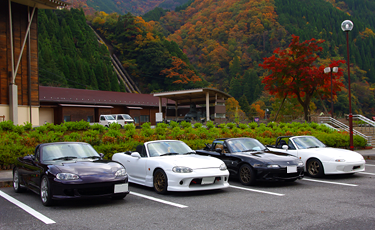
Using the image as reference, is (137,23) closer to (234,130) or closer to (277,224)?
(234,130)

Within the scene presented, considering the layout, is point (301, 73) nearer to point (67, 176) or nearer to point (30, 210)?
point (67, 176)

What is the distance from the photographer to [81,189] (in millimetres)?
6113

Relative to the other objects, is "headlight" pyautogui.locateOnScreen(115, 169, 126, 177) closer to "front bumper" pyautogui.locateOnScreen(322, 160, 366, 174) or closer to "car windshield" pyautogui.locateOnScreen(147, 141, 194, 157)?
"car windshield" pyautogui.locateOnScreen(147, 141, 194, 157)

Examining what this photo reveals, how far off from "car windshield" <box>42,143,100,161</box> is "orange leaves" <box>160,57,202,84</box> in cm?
8447

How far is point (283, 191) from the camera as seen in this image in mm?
7887

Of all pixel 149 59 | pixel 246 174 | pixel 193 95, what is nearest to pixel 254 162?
pixel 246 174

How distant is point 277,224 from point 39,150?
5507 millimetres

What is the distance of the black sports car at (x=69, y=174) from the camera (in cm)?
608

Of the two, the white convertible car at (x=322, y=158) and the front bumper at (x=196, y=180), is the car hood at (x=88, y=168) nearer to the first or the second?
the front bumper at (x=196, y=180)

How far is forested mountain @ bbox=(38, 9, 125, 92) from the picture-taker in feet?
209

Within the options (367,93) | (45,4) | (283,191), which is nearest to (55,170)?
(283,191)

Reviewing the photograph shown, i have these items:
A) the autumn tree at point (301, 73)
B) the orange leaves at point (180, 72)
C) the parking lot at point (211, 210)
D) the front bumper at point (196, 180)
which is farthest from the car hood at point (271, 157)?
the orange leaves at point (180, 72)

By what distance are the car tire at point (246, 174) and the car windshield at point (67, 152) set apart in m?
4.00

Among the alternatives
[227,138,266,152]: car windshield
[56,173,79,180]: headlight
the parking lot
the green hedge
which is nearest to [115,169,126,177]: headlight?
the parking lot
